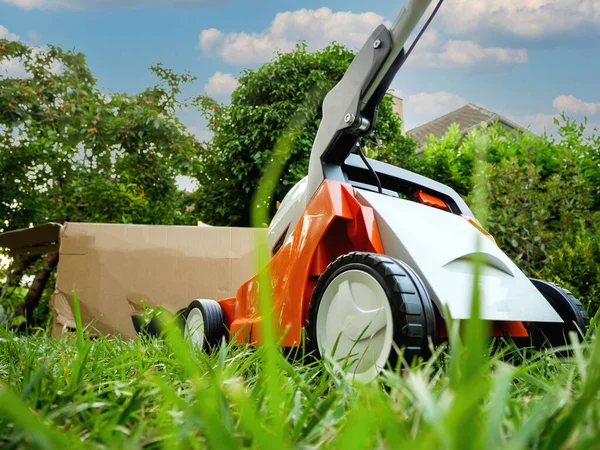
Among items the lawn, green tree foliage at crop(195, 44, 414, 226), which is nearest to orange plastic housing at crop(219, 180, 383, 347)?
the lawn

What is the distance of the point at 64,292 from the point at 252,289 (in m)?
1.40

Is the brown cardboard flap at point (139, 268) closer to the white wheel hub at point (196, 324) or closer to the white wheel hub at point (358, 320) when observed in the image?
the white wheel hub at point (196, 324)

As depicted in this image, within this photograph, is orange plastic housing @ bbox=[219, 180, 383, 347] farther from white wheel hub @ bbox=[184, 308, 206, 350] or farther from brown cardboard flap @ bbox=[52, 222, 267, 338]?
brown cardboard flap @ bbox=[52, 222, 267, 338]

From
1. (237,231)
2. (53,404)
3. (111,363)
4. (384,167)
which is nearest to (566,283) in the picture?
(384,167)

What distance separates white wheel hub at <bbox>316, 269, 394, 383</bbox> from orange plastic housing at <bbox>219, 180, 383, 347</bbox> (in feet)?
0.45

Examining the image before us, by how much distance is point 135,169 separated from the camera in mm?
4035

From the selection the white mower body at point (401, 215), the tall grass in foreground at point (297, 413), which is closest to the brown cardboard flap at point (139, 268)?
the white mower body at point (401, 215)

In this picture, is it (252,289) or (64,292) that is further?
(64,292)

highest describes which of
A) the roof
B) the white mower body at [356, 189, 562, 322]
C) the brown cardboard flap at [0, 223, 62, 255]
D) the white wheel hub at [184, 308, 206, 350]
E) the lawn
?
the roof

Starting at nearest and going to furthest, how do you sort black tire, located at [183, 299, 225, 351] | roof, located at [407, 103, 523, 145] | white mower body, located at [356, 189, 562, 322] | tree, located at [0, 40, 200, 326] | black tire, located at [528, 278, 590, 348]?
white mower body, located at [356, 189, 562, 322]
black tire, located at [528, 278, 590, 348]
black tire, located at [183, 299, 225, 351]
tree, located at [0, 40, 200, 326]
roof, located at [407, 103, 523, 145]

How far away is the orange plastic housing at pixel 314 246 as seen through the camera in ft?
4.19

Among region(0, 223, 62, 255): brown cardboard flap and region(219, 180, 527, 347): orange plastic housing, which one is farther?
region(0, 223, 62, 255): brown cardboard flap

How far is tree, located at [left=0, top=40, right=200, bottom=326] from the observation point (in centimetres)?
376

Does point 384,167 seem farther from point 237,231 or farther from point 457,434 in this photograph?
point 457,434
